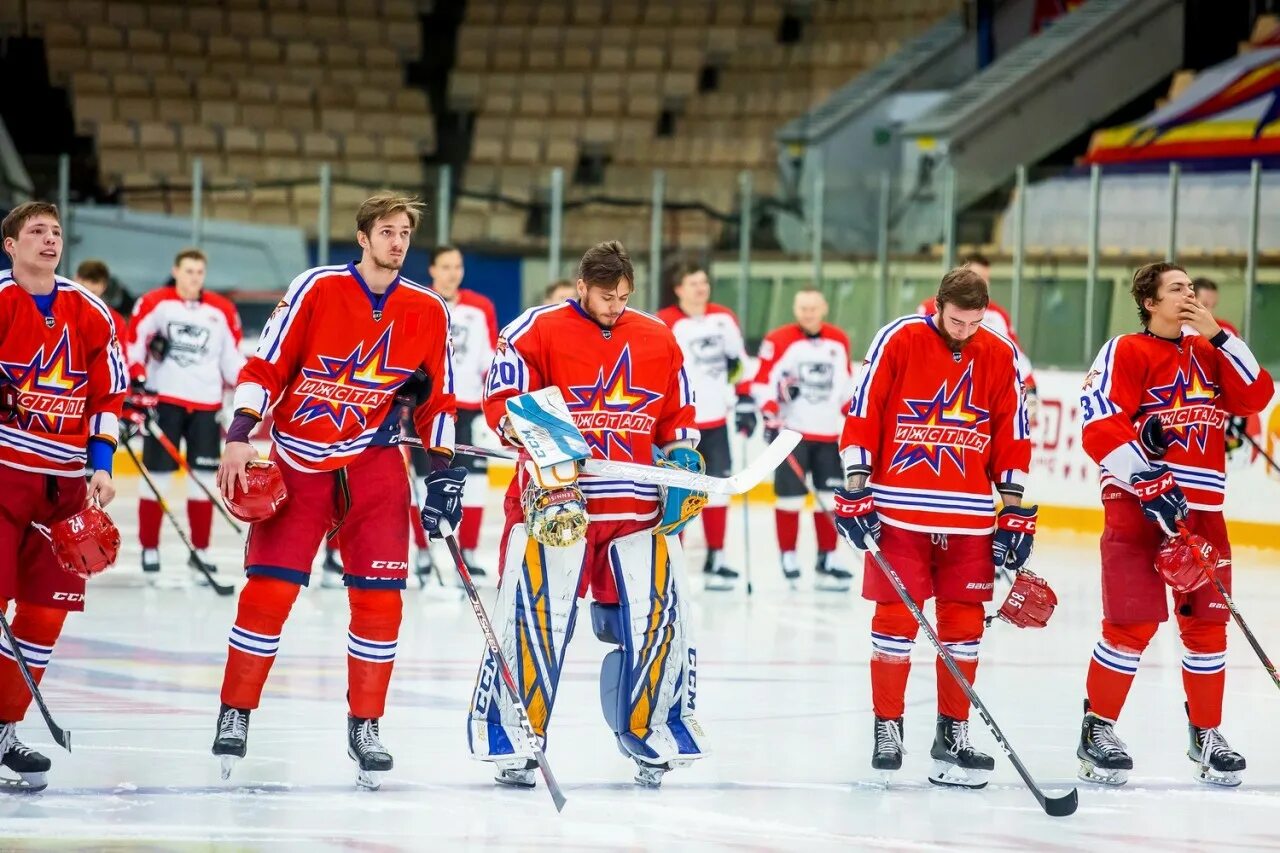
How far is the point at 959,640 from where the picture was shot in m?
4.60

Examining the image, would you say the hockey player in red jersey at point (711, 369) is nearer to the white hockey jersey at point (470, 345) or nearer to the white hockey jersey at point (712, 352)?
the white hockey jersey at point (712, 352)

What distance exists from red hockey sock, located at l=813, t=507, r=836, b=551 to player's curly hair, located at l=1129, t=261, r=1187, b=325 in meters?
3.85

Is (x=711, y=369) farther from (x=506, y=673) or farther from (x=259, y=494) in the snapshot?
(x=259, y=494)

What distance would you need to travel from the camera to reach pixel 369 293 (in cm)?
436

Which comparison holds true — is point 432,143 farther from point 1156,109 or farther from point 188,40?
point 1156,109

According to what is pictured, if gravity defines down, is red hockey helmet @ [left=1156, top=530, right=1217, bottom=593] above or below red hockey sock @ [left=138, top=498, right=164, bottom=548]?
above

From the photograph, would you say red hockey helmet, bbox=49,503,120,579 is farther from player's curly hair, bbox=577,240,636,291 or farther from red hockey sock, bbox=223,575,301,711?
player's curly hair, bbox=577,240,636,291

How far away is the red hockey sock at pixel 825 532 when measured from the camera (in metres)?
8.64

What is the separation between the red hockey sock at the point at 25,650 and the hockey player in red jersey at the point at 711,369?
4.43m

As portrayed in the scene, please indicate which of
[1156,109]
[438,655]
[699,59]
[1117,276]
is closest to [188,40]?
[699,59]

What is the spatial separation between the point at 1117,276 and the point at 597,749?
6.59 m

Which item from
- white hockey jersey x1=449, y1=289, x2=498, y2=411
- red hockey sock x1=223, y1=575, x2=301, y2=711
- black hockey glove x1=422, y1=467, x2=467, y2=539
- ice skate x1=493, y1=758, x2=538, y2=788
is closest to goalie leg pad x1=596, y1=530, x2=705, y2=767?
ice skate x1=493, y1=758, x2=538, y2=788

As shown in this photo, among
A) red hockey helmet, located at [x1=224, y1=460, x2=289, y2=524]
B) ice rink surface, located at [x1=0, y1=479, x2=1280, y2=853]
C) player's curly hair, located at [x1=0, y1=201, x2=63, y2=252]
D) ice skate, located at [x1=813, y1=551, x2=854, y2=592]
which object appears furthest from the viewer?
ice skate, located at [x1=813, y1=551, x2=854, y2=592]

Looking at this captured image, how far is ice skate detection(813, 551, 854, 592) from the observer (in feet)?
28.0
